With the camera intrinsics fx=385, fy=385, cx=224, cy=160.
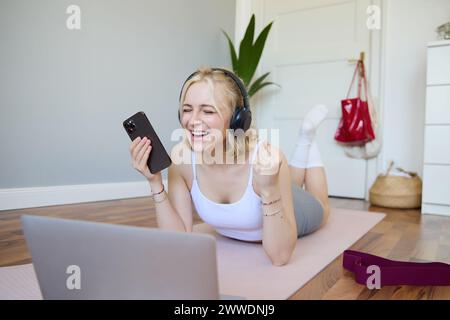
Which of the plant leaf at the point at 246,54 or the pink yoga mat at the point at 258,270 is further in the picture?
the plant leaf at the point at 246,54

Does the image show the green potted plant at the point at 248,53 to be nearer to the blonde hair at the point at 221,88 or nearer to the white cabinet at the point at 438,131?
the white cabinet at the point at 438,131

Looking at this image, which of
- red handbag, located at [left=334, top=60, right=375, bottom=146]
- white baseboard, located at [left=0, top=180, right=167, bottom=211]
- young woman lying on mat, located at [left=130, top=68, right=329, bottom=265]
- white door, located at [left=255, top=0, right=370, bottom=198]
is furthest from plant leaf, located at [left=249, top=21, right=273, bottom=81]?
young woman lying on mat, located at [left=130, top=68, right=329, bottom=265]

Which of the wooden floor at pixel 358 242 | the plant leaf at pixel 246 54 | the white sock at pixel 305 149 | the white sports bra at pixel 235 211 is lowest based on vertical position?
the wooden floor at pixel 358 242

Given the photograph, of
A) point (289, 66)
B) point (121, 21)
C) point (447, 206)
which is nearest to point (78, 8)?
point (121, 21)

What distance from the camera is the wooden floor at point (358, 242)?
0.96 m

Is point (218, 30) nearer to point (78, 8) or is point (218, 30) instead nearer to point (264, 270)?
point (78, 8)

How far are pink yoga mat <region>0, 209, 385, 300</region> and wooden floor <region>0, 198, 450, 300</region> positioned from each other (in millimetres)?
41

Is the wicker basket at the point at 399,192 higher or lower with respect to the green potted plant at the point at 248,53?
lower

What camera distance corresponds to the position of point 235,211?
3.62 ft

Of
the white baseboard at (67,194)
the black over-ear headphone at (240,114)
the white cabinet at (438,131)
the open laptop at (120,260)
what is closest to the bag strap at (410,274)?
the black over-ear headphone at (240,114)

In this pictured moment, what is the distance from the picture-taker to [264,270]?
1.08 m

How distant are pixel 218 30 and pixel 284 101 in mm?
829

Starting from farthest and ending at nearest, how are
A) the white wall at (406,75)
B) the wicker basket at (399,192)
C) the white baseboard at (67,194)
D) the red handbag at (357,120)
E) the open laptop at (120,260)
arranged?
1. the red handbag at (357,120)
2. the white wall at (406,75)
3. the wicker basket at (399,192)
4. the white baseboard at (67,194)
5. the open laptop at (120,260)

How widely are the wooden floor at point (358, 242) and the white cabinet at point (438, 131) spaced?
0.15 metres
